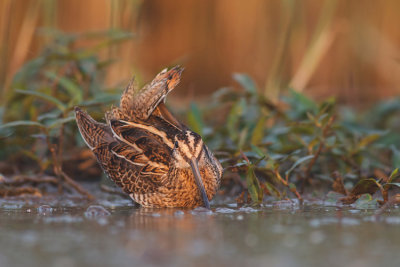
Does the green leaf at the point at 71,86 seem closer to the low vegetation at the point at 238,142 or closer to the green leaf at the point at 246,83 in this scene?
the low vegetation at the point at 238,142

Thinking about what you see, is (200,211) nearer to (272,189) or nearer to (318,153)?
(272,189)

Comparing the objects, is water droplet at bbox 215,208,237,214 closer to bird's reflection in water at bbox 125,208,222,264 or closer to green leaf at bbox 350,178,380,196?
bird's reflection in water at bbox 125,208,222,264

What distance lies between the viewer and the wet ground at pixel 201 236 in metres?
2.33

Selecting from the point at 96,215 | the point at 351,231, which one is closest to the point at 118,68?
the point at 96,215

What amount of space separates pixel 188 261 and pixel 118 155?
7.30ft

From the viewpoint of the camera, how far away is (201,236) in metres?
2.83

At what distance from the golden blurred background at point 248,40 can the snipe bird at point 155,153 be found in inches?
68.5

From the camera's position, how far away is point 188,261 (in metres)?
2.29

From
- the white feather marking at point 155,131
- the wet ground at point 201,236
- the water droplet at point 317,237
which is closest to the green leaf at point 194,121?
the white feather marking at point 155,131

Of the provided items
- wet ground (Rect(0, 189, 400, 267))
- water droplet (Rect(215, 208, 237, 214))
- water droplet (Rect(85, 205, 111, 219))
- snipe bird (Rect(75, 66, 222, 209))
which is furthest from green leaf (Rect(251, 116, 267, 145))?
water droplet (Rect(85, 205, 111, 219))

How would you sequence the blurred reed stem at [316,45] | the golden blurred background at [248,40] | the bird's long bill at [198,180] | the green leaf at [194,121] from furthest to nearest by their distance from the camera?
the golden blurred background at [248,40] → the blurred reed stem at [316,45] → the green leaf at [194,121] → the bird's long bill at [198,180]

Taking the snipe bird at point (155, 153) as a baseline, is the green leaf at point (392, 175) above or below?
below

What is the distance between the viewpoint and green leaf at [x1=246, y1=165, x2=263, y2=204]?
13.6 feet

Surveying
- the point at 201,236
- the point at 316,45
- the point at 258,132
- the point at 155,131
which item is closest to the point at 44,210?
the point at 155,131
